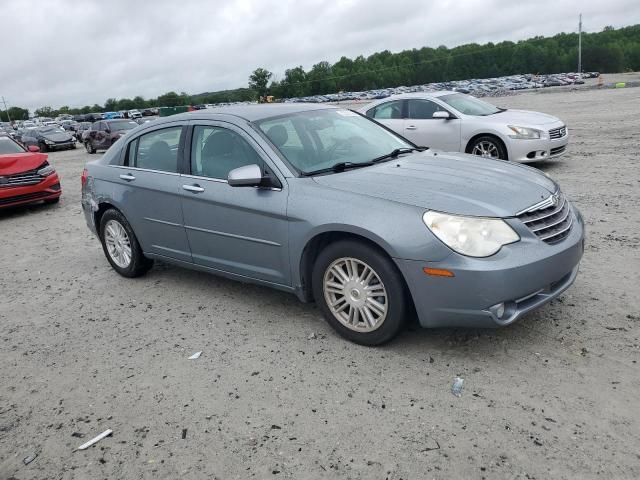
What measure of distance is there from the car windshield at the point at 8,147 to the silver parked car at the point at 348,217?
22.5ft

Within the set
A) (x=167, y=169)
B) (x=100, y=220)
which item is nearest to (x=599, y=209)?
(x=167, y=169)

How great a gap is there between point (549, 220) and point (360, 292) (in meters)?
1.33

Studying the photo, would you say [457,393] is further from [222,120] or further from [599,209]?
[599,209]

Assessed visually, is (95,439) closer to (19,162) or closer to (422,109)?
(19,162)

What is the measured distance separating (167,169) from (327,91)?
126 m

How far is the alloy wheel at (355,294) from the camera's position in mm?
3721

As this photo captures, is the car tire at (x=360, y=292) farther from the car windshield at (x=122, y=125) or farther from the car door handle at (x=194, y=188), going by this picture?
the car windshield at (x=122, y=125)

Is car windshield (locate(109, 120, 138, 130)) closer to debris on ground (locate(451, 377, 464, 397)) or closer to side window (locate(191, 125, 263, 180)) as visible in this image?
side window (locate(191, 125, 263, 180))

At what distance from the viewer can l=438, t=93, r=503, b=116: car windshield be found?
10.5m

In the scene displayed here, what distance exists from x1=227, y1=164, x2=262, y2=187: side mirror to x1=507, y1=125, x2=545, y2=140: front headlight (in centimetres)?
680

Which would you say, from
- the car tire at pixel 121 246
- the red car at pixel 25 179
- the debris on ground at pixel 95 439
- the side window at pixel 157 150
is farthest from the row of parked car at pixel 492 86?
the debris on ground at pixel 95 439

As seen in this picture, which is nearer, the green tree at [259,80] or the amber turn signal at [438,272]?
the amber turn signal at [438,272]

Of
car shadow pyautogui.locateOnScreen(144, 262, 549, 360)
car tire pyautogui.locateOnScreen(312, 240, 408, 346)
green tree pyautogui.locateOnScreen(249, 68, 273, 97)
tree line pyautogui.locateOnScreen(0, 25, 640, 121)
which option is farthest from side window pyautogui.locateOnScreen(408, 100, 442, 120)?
tree line pyautogui.locateOnScreen(0, 25, 640, 121)

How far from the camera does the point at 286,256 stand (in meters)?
4.11
